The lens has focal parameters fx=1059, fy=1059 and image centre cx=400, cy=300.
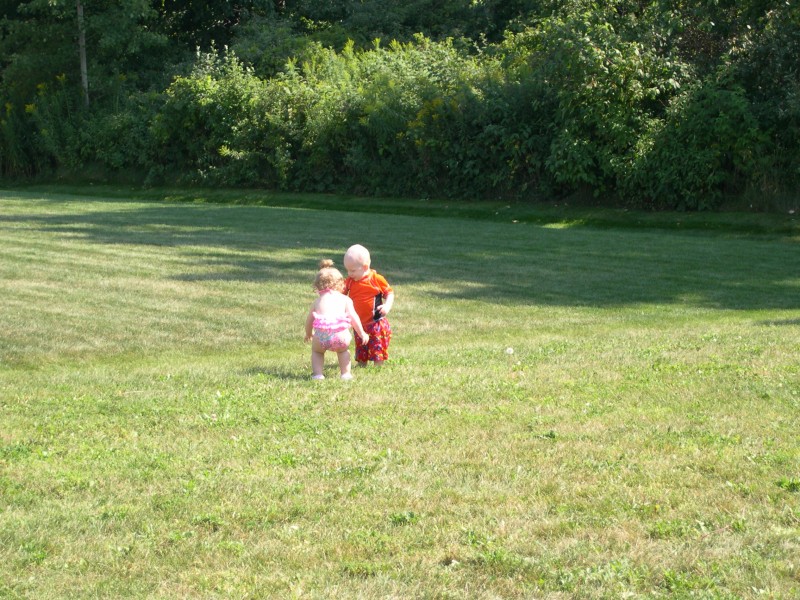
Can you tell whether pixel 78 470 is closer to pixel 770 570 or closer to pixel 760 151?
pixel 770 570

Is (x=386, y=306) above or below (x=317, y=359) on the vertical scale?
above

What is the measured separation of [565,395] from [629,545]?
3.21 meters

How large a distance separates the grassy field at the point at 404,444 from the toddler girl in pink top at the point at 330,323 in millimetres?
232

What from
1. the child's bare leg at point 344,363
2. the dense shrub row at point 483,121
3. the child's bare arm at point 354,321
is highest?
the dense shrub row at point 483,121

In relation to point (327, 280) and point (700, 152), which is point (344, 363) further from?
point (700, 152)

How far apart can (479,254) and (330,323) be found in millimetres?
9871

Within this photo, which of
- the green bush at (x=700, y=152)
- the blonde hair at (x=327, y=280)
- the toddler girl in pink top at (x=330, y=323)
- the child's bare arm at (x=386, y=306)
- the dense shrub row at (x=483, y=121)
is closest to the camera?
the toddler girl in pink top at (x=330, y=323)

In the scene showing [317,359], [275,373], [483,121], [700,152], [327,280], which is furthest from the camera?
[483,121]

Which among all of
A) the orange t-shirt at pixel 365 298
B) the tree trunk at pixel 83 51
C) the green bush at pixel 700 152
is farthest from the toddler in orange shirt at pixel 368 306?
the tree trunk at pixel 83 51

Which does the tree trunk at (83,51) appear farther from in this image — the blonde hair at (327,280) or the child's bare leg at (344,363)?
the child's bare leg at (344,363)

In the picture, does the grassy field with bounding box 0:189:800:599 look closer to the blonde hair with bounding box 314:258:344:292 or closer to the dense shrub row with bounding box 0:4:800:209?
the blonde hair with bounding box 314:258:344:292

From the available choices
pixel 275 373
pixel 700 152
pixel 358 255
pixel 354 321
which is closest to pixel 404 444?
pixel 354 321

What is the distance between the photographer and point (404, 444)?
635 cm

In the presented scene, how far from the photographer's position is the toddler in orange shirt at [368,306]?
9.65 metres
